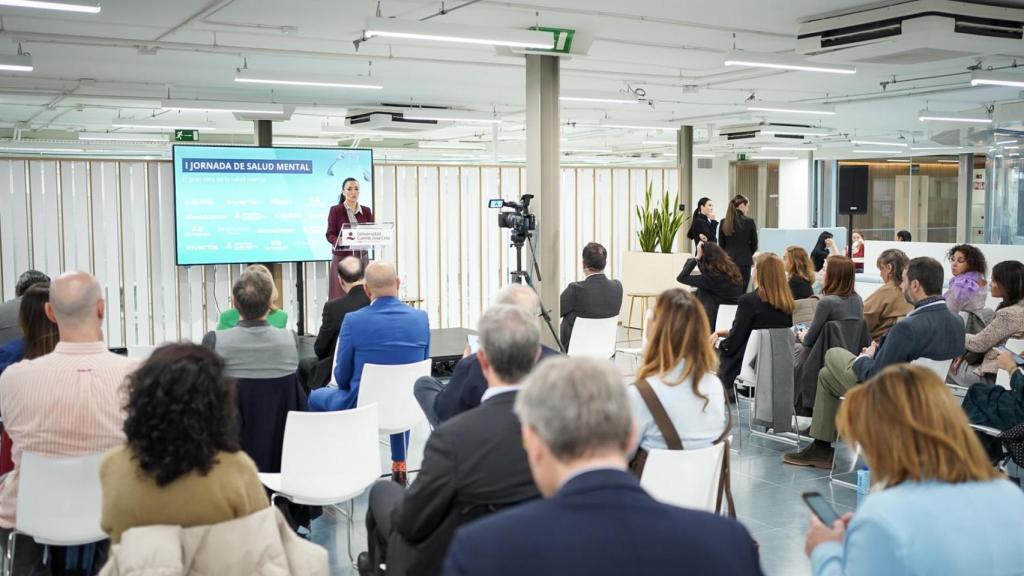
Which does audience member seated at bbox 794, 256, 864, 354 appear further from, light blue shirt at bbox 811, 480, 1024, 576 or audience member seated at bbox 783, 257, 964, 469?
light blue shirt at bbox 811, 480, 1024, 576

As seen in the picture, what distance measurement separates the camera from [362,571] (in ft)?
10.9

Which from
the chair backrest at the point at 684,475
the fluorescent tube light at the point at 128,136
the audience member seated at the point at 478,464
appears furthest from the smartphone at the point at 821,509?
the fluorescent tube light at the point at 128,136

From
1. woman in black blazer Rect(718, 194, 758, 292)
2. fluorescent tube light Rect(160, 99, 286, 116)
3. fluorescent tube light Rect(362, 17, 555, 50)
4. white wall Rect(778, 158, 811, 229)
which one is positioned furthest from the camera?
white wall Rect(778, 158, 811, 229)

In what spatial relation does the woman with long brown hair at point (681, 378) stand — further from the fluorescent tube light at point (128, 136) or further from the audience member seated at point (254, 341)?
the fluorescent tube light at point (128, 136)

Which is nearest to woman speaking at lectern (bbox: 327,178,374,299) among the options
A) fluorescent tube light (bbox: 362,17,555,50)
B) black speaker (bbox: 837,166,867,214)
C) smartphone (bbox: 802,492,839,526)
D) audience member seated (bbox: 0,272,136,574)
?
fluorescent tube light (bbox: 362,17,555,50)

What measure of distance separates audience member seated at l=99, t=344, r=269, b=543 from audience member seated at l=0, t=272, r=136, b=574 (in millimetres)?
732

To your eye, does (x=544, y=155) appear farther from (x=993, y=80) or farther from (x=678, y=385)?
(x=678, y=385)

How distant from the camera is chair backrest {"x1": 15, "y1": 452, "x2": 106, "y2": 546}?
307 cm

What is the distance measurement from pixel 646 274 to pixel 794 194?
36.3 ft

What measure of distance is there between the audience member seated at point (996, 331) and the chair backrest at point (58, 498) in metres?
4.79

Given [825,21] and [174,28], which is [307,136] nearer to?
[174,28]

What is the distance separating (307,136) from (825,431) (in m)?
13.8

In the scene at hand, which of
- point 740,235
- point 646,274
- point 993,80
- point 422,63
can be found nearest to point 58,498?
point 422,63

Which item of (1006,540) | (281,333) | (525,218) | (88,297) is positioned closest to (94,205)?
(525,218)
